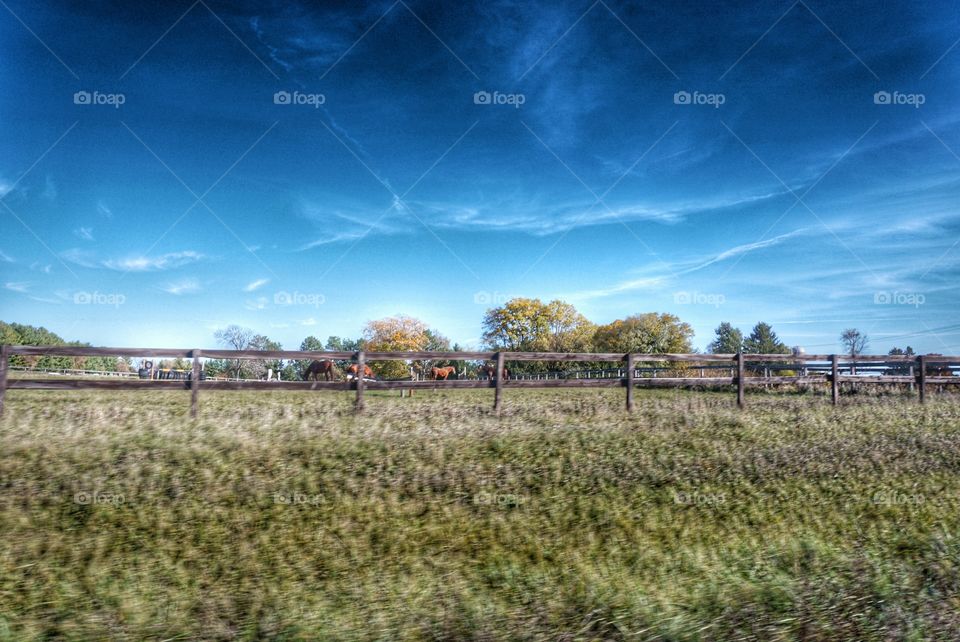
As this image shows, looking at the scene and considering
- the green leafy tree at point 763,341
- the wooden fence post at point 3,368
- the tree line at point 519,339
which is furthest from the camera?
the green leafy tree at point 763,341

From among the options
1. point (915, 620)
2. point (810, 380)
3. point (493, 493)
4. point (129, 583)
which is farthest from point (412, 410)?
point (810, 380)

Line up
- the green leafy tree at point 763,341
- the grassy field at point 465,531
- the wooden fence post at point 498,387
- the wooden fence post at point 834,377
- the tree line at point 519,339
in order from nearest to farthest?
1. the grassy field at point 465,531
2. the wooden fence post at point 498,387
3. the wooden fence post at point 834,377
4. the tree line at point 519,339
5. the green leafy tree at point 763,341


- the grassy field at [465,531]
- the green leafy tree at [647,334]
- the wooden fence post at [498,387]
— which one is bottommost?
the grassy field at [465,531]

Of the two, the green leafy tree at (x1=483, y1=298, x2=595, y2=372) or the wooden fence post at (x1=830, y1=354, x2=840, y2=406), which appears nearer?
the wooden fence post at (x1=830, y1=354, x2=840, y2=406)

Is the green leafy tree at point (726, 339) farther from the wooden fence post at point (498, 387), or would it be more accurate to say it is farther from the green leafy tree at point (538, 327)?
the wooden fence post at point (498, 387)

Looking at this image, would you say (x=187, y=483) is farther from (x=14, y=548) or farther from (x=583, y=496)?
(x=583, y=496)

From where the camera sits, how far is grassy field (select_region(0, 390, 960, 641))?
12.2ft

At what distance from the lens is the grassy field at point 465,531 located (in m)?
A: 3.73

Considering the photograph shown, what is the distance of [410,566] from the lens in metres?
4.68

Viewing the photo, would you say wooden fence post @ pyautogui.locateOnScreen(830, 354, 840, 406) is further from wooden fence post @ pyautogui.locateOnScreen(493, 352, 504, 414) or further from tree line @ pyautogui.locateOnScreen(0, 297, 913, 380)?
tree line @ pyautogui.locateOnScreen(0, 297, 913, 380)

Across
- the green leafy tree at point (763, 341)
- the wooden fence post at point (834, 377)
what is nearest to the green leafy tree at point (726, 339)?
the green leafy tree at point (763, 341)

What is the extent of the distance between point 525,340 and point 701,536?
210 feet

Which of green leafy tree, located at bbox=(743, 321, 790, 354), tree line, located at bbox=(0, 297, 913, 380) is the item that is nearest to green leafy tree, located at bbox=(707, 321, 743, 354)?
green leafy tree, located at bbox=(743, 321, 790, 354)

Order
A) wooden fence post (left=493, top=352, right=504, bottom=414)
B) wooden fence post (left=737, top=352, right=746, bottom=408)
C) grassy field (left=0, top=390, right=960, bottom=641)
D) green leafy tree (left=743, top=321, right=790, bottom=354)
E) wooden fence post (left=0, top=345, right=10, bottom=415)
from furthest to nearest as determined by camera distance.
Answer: green leafy tree (left=743, top=321, right=790, bottom=354) < wooden fence post (left=737, top=352, right=746, bottom=408) < wooden fence post (left=493, top=352, right=504, bottom=414) < wooden fence post (left=0, top=345, right=10, bottom=415) < grassy field (left=0, top=390, right=960, bottom=641)
